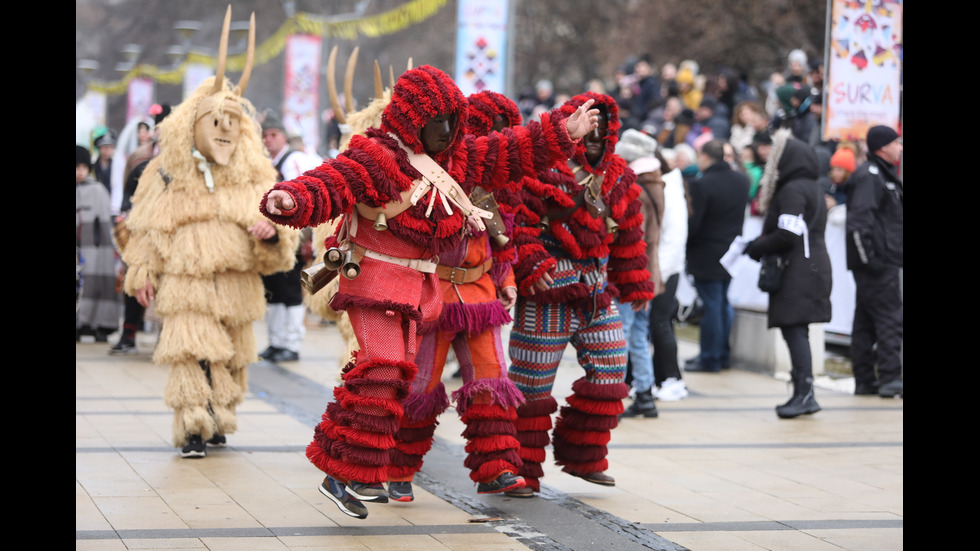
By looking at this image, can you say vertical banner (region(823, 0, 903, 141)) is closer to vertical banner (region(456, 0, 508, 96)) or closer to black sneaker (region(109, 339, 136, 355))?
vertical banner (region(456, 0, 508, 96))

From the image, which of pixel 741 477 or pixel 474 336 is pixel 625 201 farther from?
pixel 741 477

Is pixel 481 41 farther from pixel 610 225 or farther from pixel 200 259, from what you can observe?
pixel 610 225

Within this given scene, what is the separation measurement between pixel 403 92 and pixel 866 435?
4.44 m

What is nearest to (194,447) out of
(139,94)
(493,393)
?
(493,393)

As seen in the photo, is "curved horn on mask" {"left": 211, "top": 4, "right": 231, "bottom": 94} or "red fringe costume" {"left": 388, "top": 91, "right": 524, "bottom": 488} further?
"curved horn on mask" {"left": 211, "top": 4, "right": 231, "bottom": 94}

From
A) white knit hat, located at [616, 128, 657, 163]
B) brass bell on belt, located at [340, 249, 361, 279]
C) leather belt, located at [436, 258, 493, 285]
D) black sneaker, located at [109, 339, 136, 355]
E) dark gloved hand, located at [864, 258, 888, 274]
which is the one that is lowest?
black sneaker, located at [109, 339, 136, 355]

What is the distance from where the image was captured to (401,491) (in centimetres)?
600

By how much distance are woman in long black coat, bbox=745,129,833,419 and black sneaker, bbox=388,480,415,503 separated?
12.7ft

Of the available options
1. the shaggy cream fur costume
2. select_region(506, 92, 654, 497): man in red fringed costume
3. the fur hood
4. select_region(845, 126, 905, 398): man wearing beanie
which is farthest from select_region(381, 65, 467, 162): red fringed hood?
select_region(845, 126, 905, 398): man wearing beanie

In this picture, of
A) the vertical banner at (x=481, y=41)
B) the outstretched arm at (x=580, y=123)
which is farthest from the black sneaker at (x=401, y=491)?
the vertical banner at (x=481, y=41)

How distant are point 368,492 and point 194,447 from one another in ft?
6.22

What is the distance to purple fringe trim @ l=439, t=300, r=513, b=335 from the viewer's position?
5.76 m

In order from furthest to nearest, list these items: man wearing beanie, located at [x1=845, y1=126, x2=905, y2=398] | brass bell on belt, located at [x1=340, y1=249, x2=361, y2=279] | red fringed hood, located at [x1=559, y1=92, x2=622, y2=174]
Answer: man wearing beanie, located at [x1=845, y1=126, x2=905, y2=398], red fringed hood, located at [x1=559, y1=92, x2=622, y2=174], brass bell on belt, located at [x1=340, y1=249, x2=361, y2=279]

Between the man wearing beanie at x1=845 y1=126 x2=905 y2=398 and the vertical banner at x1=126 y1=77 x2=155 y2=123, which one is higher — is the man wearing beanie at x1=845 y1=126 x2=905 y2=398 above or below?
below
